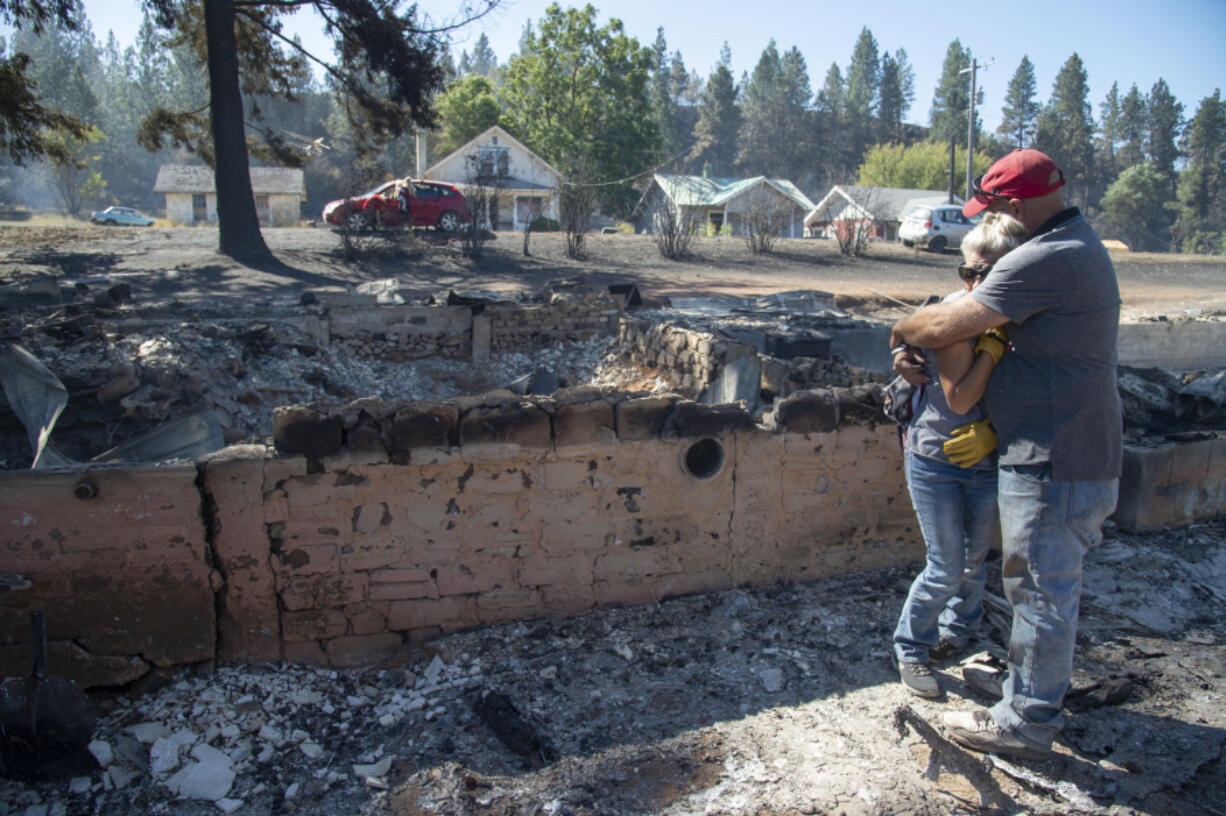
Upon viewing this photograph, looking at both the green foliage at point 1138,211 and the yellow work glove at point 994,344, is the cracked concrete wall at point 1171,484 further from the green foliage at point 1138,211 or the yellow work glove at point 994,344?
the green foliage at point 1138,211

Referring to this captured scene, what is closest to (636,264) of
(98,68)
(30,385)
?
(30,385)

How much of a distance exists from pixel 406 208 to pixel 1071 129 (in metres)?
61.8

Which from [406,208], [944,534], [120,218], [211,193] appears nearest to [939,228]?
[406,208]

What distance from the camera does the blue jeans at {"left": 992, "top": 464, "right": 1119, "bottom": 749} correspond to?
2.27m

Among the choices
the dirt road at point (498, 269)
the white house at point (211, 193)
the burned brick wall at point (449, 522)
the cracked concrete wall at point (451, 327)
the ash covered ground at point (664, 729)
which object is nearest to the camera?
the ash covered ground at point (664, 729)

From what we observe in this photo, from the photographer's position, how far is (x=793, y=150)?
64688mm

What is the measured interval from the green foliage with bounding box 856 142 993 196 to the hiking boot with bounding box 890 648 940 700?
4984 cm

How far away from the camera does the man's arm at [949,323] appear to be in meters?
2.30

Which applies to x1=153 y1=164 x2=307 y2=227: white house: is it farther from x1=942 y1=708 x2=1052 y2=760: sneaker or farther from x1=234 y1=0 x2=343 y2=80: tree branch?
x1=942 y1=708 x2=1052 y2=760: sneaker

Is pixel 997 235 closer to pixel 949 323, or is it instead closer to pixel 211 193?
pixel 949 323

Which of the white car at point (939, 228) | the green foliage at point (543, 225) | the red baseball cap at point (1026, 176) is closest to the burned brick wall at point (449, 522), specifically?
the red baseball cap at point (1026, 176)

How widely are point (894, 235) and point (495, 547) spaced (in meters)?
40.9

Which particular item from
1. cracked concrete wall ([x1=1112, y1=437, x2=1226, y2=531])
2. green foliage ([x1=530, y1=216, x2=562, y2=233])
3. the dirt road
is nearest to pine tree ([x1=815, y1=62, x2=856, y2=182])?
green foliage ([x1=530, y1=216, x2=562, y2=233])

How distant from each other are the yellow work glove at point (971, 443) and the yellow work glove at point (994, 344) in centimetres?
22
